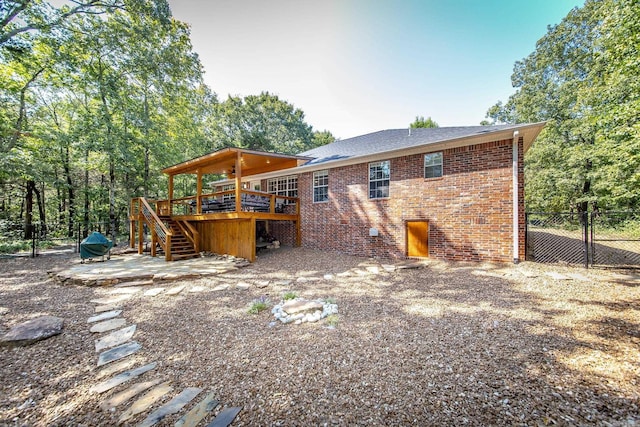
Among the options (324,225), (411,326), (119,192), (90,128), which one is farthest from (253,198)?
(119,192)

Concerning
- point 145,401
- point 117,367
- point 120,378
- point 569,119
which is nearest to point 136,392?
point 145,401

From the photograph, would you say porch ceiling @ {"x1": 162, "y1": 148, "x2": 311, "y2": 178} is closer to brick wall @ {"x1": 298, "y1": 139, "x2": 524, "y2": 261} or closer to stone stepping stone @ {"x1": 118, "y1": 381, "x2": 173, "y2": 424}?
brick wall @ {"x1": 298, "y1": 139, "x2": 524, "y2": 261}

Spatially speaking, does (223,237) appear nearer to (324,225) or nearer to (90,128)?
(324,225)

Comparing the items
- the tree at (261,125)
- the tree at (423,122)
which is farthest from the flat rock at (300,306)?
the tree at (423,122)

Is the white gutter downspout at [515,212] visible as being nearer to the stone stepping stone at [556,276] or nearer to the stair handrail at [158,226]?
the stone stepping stone at [556,276]

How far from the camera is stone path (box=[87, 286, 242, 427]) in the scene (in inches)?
79.4

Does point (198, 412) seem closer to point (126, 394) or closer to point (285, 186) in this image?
point (126, 394)

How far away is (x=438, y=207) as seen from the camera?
7785mm

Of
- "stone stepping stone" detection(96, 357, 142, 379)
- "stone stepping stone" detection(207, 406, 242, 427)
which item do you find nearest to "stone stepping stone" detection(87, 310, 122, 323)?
"stone stepping stone" detection(96, 357, 142, 379)

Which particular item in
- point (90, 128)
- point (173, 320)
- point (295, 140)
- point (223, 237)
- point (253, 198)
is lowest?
point (173, 320)

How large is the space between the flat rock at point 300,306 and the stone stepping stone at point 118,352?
206cm

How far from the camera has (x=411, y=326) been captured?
3553 mm

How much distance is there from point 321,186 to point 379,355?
325 inches

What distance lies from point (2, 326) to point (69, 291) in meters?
1.91
